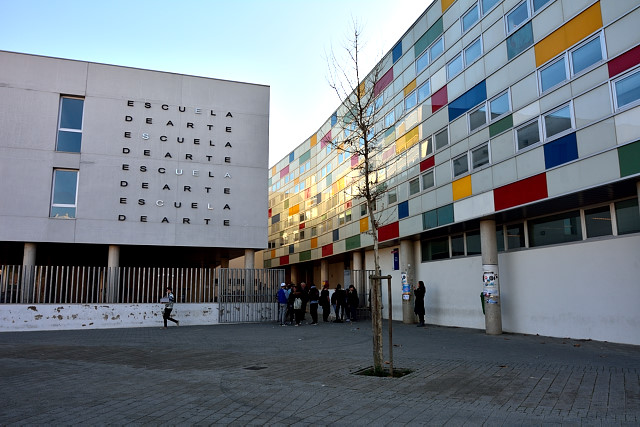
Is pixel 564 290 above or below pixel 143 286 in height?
below

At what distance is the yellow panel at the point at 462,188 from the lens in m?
18.4

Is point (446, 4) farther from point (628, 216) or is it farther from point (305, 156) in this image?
point (305, 156)

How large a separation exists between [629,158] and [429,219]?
32.1 feet

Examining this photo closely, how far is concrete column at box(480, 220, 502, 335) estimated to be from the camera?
17.1 m

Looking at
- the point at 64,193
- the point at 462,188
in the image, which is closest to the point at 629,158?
the point at 462,188

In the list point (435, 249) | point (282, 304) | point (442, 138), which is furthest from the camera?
point (435, 249)

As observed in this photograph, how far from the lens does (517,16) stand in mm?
Answer: 16547

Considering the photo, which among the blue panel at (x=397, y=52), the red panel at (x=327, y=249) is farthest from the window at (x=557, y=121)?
the red panel at (x=327, y=249)

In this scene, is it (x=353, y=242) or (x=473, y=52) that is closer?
(x=473, y=52)

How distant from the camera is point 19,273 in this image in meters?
20.4

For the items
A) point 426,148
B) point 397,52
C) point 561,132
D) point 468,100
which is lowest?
point 561,132

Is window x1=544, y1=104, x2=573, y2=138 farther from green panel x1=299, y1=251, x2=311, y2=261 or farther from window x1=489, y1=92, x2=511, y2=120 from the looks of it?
green panel x1=299, y1=251, x2=311, y2=261

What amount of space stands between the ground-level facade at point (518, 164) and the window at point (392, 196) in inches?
4.5

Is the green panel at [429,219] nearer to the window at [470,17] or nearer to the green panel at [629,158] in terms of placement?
the window at [470,17]
